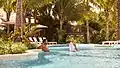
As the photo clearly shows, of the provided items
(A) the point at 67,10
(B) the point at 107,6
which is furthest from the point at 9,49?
(B) the point at 107,6

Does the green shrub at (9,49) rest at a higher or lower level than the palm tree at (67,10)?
lower

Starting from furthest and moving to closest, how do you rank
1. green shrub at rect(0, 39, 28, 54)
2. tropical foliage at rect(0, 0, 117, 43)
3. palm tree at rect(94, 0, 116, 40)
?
tropical foliage at rect(0, 0, 117, 43), palm tree at rect(94, 0, 116, 40), green shrub at rect(0, 39, 28, 54)

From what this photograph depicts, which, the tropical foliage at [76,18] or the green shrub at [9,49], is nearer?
the green shrub at [9,49]

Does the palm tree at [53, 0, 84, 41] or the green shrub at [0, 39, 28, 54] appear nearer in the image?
the green shrub at [0, 39, 28, 54]

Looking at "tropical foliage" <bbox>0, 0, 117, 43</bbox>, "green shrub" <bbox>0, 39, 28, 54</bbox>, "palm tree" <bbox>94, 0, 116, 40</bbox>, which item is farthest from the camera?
"tropical foliage" <bbox>0, 0, 117, 43</bbox>

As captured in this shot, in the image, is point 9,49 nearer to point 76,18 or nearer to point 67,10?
point 67,10

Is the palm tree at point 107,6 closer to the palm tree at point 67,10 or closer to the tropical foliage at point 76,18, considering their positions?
the tropical foliage at point 76,18

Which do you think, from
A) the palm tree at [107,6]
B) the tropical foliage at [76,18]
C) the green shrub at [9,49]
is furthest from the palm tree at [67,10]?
the green shrub at [9,49]

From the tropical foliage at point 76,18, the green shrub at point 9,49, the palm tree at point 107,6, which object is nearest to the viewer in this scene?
the green shrub at point 9,49

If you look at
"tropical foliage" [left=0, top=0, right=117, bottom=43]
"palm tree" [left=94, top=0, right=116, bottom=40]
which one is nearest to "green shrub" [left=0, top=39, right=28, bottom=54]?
"tropical foliage" [left=0, top=0, right=117, bottom=43]

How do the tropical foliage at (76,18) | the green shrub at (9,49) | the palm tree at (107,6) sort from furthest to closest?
1. the tropical foliage at (76,18)
2. the palm tree at (107,6)
3. the green shrub at (9,49)

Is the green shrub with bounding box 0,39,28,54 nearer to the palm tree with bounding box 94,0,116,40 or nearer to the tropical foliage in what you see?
the tropical foliage

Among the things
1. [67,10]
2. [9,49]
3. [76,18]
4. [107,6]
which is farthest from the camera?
[76,18]

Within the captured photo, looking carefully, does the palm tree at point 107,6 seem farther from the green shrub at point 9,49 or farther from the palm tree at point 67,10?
the green shrub at point 9,49
